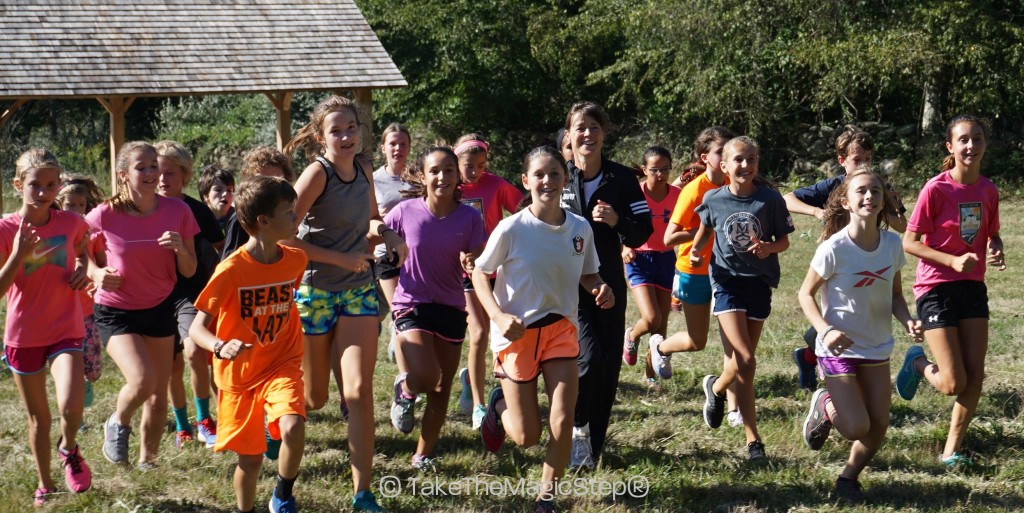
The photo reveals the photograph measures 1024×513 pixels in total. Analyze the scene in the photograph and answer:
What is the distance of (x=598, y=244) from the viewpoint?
5.85m

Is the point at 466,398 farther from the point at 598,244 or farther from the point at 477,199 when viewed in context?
the point at 598,244

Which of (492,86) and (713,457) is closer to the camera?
(713,457)

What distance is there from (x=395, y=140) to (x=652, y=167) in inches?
77.4

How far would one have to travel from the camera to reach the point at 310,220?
550 centimetres

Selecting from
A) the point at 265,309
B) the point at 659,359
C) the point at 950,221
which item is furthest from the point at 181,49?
the point at 950,221

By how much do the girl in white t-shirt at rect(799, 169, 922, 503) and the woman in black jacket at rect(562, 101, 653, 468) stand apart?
39.1 inches

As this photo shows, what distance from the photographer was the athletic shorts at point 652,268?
7.78 m

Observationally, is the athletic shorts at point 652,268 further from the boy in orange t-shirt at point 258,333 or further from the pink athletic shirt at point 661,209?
the boy in orange t-shirt at point 258,333

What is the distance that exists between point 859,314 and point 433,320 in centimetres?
219

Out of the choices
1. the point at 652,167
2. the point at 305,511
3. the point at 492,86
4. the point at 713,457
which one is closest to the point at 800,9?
the point at 492,86

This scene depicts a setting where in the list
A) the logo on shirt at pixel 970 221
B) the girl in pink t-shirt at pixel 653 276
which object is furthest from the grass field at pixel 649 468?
the logo on shirt at pixel 970 221

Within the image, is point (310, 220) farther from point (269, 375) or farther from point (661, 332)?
point (661, 332)

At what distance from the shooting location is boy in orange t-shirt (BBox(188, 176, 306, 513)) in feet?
15.6

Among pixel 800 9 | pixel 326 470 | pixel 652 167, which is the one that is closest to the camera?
pixel 326 470
